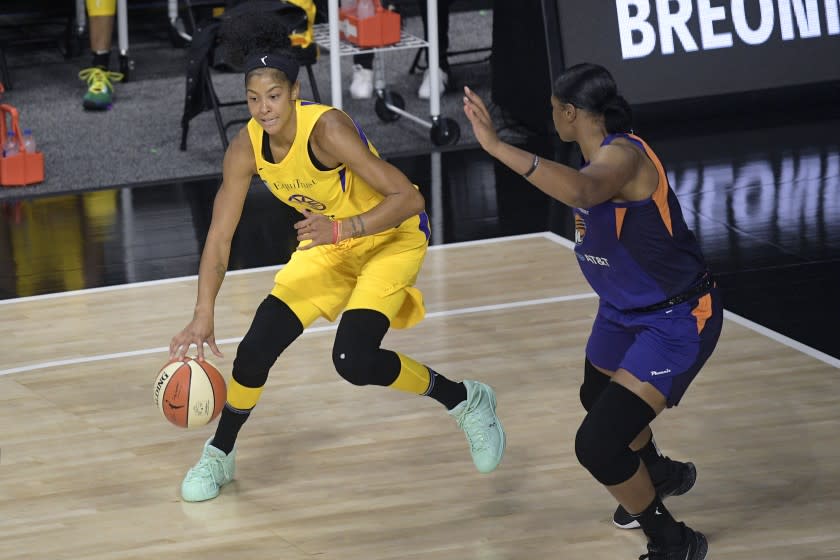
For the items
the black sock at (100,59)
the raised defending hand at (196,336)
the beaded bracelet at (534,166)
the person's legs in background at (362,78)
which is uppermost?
the black sock at (100,59)

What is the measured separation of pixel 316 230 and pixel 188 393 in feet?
2.78

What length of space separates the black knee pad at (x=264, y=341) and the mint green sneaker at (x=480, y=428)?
67 centimetres

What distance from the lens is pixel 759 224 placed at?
7.80 m

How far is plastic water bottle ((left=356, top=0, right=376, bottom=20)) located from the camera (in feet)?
29.7

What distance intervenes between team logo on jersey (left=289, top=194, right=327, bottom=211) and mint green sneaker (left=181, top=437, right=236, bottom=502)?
92 centimetres

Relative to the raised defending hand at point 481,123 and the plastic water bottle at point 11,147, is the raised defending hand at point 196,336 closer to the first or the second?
the raised defending hand at point 481,123

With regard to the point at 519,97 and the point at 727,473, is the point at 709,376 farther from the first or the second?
the point at 519,97

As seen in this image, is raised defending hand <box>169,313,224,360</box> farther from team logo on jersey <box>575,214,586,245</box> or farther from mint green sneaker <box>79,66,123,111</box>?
mint green sneaker <box>79,66,123,111</box>

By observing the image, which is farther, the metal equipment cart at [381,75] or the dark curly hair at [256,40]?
the metal equipment cart at [381,75]

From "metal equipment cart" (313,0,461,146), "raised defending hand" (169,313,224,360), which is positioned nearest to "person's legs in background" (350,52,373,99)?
"metal equipment cart" (313,0,461,146)

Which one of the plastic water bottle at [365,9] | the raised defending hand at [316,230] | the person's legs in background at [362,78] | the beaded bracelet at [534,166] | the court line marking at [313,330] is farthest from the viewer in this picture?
the person's legs in background at [362,78]

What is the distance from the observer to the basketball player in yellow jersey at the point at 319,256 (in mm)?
4344

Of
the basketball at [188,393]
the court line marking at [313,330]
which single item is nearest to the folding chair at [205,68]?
the court line marking at [313,330]

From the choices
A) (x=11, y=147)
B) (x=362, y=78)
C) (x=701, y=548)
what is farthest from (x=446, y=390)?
(x=362, y=78)
